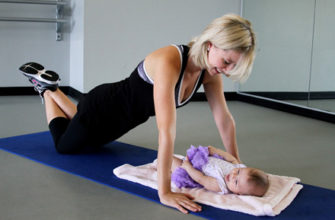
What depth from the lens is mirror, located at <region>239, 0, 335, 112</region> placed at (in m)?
3.60

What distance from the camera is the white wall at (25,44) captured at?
4.25m

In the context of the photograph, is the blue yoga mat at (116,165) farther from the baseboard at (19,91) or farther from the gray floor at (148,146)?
the baseboard at (19,91)

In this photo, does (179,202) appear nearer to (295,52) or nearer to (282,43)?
(295,52)

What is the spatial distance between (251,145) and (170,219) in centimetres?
135

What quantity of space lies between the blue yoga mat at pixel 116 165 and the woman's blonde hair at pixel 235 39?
0.57 m

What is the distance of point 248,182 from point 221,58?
540mm

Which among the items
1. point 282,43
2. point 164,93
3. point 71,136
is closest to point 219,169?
point 164,93

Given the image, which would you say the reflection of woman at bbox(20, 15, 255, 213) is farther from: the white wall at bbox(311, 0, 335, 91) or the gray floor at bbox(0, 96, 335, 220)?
the white wall at bbox(311, 0, 335, 91)

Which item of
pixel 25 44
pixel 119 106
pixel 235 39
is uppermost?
pixel 235 39

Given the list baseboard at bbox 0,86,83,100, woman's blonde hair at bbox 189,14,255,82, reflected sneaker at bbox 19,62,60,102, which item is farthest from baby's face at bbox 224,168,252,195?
baseboard at bbox 0,86,83,100

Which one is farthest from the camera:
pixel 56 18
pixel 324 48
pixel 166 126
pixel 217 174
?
pixel 56 18

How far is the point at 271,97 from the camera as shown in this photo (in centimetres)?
436

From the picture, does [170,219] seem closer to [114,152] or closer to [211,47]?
[211,47]

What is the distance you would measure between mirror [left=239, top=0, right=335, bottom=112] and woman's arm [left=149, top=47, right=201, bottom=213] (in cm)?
238
